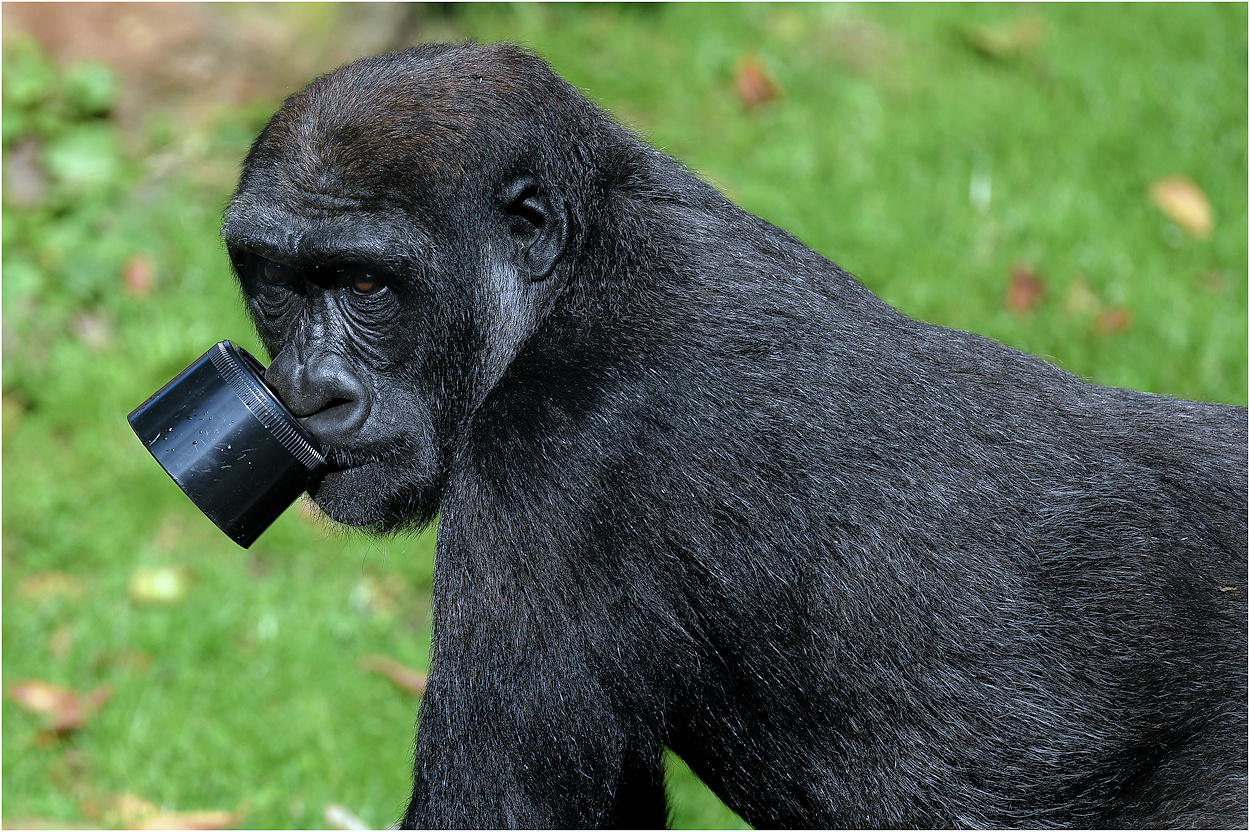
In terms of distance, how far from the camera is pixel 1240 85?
7.89 m

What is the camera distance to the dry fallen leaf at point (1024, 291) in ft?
22.9

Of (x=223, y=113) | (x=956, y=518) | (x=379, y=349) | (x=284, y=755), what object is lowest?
(x=284, y=755)

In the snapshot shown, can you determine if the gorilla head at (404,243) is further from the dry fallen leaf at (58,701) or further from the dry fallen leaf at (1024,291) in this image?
the dry fallen leaf at (1024,291)

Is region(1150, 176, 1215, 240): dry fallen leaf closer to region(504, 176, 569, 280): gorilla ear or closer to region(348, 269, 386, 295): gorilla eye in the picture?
region(504, 176, 569, 280): gorilla ear

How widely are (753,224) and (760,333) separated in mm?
545

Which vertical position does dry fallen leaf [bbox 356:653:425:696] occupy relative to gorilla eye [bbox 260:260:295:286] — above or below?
below

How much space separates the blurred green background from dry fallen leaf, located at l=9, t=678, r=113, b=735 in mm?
17

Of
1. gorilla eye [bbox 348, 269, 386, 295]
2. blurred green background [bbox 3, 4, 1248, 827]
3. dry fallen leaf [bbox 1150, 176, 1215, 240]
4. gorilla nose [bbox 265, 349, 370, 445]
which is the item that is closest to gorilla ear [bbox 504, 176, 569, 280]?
gorilla eye [bbox 348, 269, 386, 295]

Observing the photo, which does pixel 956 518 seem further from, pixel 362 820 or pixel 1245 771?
pixel 362 820

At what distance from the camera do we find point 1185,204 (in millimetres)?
7355

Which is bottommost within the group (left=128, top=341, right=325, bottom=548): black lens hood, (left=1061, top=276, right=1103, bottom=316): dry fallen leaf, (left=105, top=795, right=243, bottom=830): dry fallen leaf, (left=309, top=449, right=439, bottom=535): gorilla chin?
(left=105, top=795, right=243, bottom=830): dry fallen leaf

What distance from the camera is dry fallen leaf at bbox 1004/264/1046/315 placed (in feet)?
22.9

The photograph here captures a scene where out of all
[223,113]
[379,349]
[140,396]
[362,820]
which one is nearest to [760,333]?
[379,349]

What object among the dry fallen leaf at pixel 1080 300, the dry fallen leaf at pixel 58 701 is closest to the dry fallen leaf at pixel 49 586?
the dry fallen leaf at pixel 58 701
